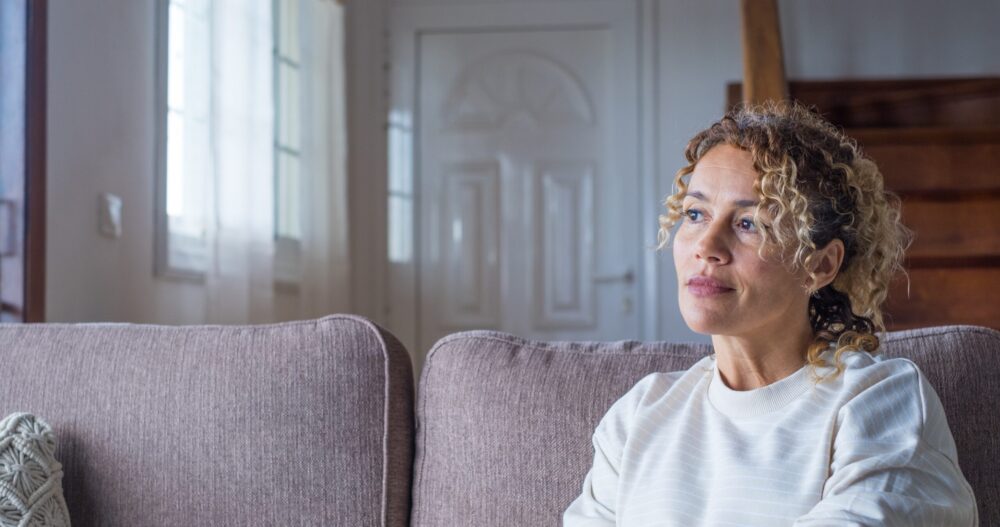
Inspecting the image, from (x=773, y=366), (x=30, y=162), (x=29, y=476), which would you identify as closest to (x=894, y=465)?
(x=773, y=366)

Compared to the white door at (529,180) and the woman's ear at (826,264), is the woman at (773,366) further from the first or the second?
the white door at (529,180)

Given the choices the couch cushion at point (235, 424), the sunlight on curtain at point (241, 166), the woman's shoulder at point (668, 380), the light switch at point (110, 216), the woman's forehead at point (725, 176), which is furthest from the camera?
the sunlight on curtain at point (241, 166)

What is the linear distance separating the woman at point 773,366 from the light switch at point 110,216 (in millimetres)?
1665

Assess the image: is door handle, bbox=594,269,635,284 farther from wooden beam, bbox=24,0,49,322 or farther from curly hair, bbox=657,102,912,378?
curly hair, bbox=657,102,912,378

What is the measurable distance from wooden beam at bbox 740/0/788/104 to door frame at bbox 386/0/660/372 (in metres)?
1.42

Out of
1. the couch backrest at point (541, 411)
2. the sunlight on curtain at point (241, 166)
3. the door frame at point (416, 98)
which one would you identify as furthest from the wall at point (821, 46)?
the couch backrest at point (541, 411)

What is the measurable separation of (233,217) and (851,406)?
228 cm

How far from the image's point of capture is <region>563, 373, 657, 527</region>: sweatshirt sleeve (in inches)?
50.9

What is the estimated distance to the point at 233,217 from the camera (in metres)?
3.09

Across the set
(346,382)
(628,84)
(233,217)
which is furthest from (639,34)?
(346,382)

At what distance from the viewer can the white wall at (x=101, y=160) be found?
96.0 inches

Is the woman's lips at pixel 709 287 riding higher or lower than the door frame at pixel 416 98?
lower

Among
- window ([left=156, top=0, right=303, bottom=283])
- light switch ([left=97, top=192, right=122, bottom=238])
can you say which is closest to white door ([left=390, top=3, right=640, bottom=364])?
window ([left=156, top=0, right=303, bottom=283])

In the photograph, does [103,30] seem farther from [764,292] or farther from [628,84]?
[628,84]
